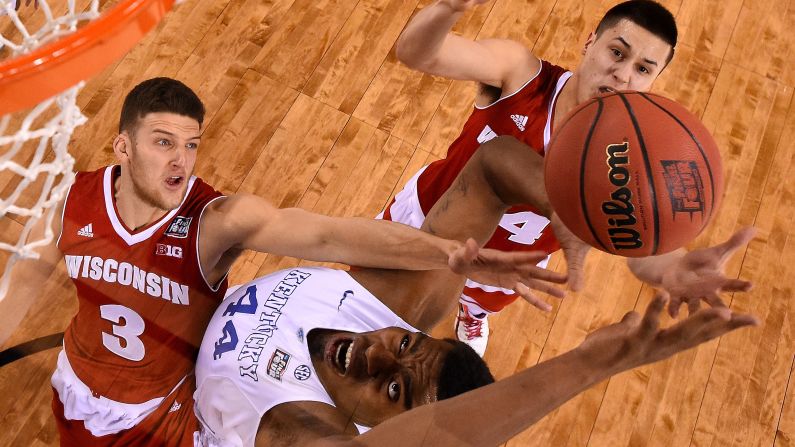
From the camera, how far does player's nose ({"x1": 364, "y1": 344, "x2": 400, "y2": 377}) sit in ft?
5.33

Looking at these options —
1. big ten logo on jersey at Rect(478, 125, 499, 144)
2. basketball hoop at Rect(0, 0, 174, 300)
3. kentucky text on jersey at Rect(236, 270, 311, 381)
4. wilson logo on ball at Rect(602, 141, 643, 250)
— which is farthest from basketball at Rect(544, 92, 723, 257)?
basketball hoop at Rect(0, 0, 174, 300)

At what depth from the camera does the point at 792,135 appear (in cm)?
274

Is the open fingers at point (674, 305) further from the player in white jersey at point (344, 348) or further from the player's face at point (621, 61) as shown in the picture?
the player's face at point (621, 61)

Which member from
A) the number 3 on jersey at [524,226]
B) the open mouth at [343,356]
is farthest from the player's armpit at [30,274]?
the number 3 on jersey at [524,226]

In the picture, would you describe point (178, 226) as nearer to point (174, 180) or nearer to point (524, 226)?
point (174, 180)

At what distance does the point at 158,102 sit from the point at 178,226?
300mm

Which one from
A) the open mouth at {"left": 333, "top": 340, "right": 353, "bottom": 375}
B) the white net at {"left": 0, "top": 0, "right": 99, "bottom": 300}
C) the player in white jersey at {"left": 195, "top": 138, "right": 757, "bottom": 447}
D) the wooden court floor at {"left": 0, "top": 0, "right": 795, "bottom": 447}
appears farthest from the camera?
the wooden court floor at {"left": 0, "top": 0, "right": 795, "bottom": 447}

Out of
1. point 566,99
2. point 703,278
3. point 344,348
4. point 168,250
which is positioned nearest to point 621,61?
point 566,99

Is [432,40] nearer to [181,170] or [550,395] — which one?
[181,170]

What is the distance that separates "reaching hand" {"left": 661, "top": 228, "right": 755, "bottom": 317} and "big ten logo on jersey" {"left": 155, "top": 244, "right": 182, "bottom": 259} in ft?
3.37

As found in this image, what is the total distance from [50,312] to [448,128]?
136 cm

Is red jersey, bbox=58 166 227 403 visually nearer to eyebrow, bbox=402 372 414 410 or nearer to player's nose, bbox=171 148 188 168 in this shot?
player's nose, bbox=171 148 188 168

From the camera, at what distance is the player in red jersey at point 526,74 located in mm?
1722

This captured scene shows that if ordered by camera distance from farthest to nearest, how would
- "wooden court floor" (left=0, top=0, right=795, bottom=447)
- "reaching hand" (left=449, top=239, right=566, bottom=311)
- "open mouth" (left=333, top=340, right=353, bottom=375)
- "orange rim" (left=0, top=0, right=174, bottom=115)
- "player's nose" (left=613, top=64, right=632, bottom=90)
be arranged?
1. "wooden court floor" (left=0, top=0, right=795, bottom=447)
2. "player's nose" (left=613, top=64, right=632, bottom=90)
3. "open mouth" (left=333, top=340, right=353, bottom=375)
4. "reaching hand" (left=449, top=239, right=566, bottom=311)
5. "orange rim" (left=0, top=0, right=174, bottom=115)
